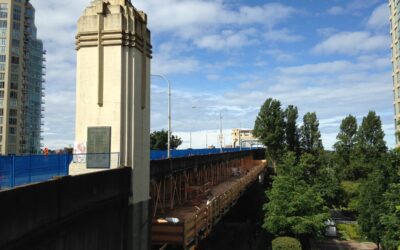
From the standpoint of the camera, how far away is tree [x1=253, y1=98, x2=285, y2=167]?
71562mm

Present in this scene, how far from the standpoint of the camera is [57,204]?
983cm

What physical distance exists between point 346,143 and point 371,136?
482cm

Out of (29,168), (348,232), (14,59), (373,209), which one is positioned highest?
(14,59)

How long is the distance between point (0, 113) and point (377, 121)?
81.0 meters

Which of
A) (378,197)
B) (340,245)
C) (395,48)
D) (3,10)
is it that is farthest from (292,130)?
(3,10)

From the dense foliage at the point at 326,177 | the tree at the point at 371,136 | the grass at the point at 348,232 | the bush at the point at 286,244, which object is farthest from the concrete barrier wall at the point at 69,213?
the tree at the point at 371,136

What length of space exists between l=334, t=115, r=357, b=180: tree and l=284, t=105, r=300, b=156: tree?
9981 mm

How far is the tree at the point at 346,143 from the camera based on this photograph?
251ft

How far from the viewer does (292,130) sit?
73.5 metres

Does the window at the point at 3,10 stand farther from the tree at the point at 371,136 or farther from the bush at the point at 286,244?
the bush at the point at 286,244

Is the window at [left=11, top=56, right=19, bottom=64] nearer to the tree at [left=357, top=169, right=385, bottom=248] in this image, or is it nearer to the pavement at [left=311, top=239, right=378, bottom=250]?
the pavement at [left=311, top=239, right=378, bottom=250]

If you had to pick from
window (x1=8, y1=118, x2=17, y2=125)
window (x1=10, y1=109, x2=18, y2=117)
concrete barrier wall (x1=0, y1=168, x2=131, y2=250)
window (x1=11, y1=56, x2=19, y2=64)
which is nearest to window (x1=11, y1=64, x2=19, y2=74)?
window (x1=11, y1=56, x2=19, y2=64)

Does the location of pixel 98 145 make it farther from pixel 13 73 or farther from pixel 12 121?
pixel 13 73

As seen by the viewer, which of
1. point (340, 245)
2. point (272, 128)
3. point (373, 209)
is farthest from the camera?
point (272, 128)
